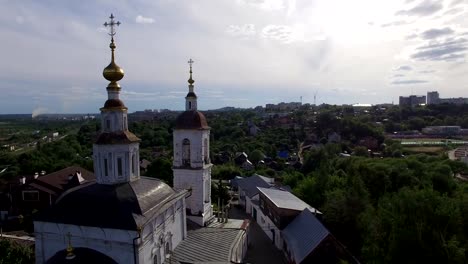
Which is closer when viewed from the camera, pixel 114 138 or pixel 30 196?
pixel 114 138

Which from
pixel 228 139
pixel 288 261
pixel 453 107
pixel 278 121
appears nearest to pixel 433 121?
pixel 453 107

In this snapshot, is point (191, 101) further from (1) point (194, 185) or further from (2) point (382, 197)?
(2) point (382, 197)

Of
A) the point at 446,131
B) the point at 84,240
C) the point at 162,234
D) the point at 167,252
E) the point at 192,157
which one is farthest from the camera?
the point at 446,131

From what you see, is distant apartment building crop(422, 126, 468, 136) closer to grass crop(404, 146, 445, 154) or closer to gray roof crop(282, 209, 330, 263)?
grass crop(404, 146, 445, 154)

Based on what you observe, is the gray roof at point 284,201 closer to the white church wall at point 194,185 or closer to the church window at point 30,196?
the white church wall at point 194,185

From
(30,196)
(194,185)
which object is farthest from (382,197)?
(30,196)

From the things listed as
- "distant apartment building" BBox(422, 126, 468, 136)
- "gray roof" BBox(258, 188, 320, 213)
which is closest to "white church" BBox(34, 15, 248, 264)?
"gray roof" BBox(258, 188, 320, 213)

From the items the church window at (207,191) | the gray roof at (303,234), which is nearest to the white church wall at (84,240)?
the church window at (207,191)
